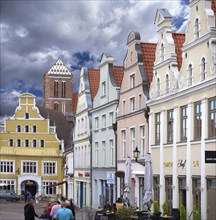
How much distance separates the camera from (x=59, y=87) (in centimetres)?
13725

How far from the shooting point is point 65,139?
86000 millimetres

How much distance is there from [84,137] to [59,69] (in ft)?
295

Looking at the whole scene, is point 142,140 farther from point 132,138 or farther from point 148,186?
point 148,186

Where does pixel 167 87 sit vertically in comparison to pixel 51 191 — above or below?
above

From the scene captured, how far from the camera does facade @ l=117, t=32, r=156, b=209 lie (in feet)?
109

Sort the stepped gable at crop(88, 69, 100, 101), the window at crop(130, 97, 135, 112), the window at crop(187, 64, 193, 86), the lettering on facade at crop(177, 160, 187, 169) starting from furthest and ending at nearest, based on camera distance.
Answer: the stepped gable at crop(88, 69, 100, 101) < the window at crop(130, 97, 135, 112) < the lettering on facade at crop(177, 160, 187, 169) < the window at crop(187, 64, 193, 86)

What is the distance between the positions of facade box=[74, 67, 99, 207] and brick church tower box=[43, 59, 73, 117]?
83.5 metres

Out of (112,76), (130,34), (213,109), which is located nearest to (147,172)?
(213,109)

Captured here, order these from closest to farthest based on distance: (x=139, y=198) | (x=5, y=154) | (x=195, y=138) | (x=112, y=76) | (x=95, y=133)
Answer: (x=195, y=138) → (x=139, y=198) → (x=112, y=76) → (x=95, y=133) → (x=5, y=154)

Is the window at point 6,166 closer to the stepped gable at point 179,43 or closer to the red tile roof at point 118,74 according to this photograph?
the red tile roof at point 118,74

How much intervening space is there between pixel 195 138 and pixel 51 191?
170ft

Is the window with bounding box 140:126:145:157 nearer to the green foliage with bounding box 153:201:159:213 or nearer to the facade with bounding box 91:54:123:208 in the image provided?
the green foliage with bounding box 153:201:159:213

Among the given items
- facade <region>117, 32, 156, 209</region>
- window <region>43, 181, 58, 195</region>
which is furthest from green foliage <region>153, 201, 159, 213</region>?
window <region>43, 181, 58, 195</region>

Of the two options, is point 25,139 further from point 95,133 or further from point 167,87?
point 167,87
